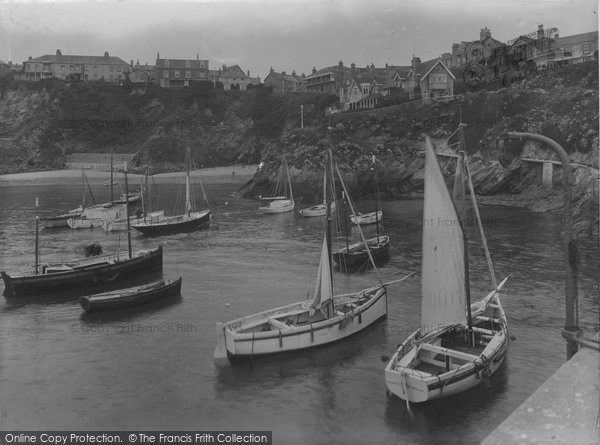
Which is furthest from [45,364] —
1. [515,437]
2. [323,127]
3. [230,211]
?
[323,127]

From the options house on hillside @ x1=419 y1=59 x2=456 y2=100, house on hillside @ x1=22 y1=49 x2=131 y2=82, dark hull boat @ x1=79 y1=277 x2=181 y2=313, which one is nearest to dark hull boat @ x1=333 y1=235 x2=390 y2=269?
dark hull boat @ x1=79 y1=277 x2=181 y2=313

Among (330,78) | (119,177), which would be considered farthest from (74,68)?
(330,78)

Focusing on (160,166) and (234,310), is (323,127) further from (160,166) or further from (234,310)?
(234,310)

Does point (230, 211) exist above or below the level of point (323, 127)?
below

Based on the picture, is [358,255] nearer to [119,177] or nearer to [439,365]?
[439,365]

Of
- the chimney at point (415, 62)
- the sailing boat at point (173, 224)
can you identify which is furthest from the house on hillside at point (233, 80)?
the sailing boat at point (173, 224)

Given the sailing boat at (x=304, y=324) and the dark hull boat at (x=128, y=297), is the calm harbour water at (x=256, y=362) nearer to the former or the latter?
the sailing boat at (x=304, y=324)
